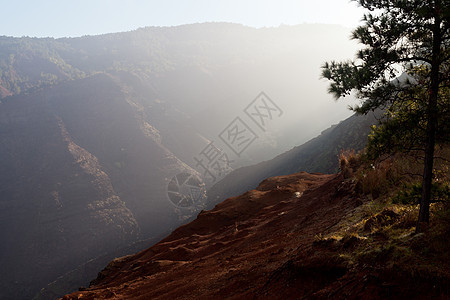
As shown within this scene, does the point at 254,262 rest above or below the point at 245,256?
above

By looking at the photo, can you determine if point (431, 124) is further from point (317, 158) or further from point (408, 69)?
point (317, 158)

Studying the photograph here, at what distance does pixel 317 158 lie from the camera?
122 ft

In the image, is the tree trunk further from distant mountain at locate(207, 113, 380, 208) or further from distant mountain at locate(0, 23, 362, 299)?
distant mountain at locate(0, 23, 362, 299)

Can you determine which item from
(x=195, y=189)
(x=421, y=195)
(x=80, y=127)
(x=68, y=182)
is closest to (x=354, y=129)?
(x=421, y=195)

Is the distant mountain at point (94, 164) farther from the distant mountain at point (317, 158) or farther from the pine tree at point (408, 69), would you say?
the pine tree at point (408, 69)

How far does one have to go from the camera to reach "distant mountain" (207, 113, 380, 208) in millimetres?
30744

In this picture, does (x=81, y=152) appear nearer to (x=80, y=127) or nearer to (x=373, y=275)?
(x=80, y=127)

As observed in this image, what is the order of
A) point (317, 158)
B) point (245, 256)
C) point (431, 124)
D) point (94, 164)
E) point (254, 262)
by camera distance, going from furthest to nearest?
point (94, 164), point (317, 158), point (245, 256), point (254, 262), point (431, 124)

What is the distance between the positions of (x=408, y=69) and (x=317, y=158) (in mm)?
34827

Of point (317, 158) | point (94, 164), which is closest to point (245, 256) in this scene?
point (317, 158)

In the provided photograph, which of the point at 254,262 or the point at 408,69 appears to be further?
the point at 254,262

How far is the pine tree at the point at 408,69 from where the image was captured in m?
3.65

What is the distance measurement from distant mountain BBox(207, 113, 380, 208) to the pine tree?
15592 millimetres

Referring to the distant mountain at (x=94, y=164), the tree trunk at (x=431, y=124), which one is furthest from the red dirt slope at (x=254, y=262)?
the distant mountain at (x=94, y=164)
